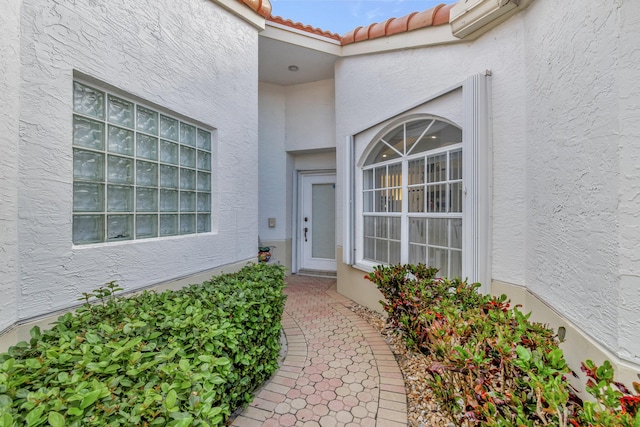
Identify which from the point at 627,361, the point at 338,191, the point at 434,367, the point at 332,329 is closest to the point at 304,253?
the point at 338,191

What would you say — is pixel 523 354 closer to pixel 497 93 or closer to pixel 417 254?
pixel 417 254

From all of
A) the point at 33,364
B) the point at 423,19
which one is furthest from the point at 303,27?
the point at 33,364

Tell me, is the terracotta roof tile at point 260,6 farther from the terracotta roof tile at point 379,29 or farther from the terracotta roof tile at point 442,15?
the terracotta roof tile at point 442,15

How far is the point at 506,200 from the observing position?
3377 millimetres

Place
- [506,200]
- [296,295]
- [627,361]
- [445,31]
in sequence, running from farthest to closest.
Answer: [296,295] < [445,31] < [506,200] < [627,361]

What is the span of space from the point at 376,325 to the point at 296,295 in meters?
2.17

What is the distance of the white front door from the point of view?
8023mm

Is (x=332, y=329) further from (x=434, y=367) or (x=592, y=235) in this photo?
(x=592, y=235)

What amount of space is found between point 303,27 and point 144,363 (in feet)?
20.5

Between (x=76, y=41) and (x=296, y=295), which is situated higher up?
(x=76, y=41)

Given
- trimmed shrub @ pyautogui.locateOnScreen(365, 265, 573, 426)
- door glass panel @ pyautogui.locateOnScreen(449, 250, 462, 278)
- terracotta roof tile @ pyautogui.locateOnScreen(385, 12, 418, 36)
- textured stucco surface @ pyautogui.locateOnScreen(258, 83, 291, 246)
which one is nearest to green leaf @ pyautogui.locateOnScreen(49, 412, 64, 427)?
trimmed shrub @ pyautogui.locateOnScreen(365, 265, 573, 426)

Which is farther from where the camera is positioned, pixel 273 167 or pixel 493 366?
pixel 273 167

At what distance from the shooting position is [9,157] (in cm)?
209

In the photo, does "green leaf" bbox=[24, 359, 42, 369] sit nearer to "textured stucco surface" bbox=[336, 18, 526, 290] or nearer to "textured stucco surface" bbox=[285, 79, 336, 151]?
"textured stucco surface" bbox=[336, 18, 526, 290]
